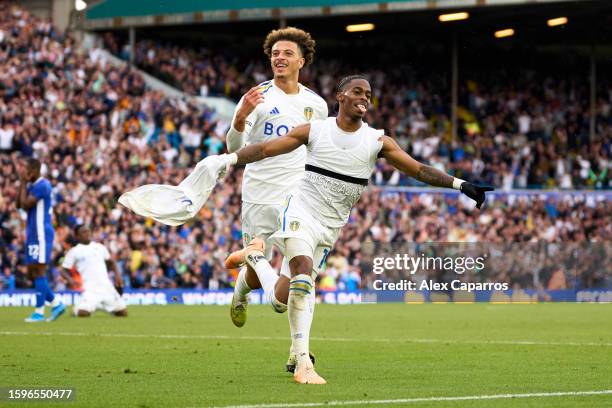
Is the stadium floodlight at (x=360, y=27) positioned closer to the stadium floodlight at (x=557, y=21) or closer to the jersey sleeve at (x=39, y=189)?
the stadium floodlight at (x=557, y=21)

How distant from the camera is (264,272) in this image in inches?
454

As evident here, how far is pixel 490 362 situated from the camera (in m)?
12.2

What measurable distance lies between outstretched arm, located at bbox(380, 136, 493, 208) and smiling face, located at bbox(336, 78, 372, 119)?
345 millimetres

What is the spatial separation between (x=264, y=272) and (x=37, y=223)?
9352 millimetres

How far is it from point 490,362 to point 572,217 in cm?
2522

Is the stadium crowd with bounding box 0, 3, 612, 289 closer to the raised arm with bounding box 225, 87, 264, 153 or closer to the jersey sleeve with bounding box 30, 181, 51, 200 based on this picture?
the jersey sleeve with bounding box 30, 181, 51, 200

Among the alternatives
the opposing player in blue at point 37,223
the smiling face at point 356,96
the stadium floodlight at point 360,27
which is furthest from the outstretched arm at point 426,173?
the stadium floodlight at point 360,27

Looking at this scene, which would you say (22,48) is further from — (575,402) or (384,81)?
(575,402)

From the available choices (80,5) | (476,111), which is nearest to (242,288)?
(476,111)

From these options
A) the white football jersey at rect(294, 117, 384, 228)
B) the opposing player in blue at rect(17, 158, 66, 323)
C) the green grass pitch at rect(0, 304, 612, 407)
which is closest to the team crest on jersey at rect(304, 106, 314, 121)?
the white football jersey at rect(294, 117, 384, 228)

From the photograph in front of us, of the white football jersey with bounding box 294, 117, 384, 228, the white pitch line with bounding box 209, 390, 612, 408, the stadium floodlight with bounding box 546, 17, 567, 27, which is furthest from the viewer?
the stadium floodlight with bounding box 546, 17, 567, 27

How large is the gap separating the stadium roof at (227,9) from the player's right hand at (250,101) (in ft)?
86.0

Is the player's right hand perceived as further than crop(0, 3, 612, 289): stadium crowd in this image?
No

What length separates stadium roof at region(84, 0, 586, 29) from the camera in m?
38.0
